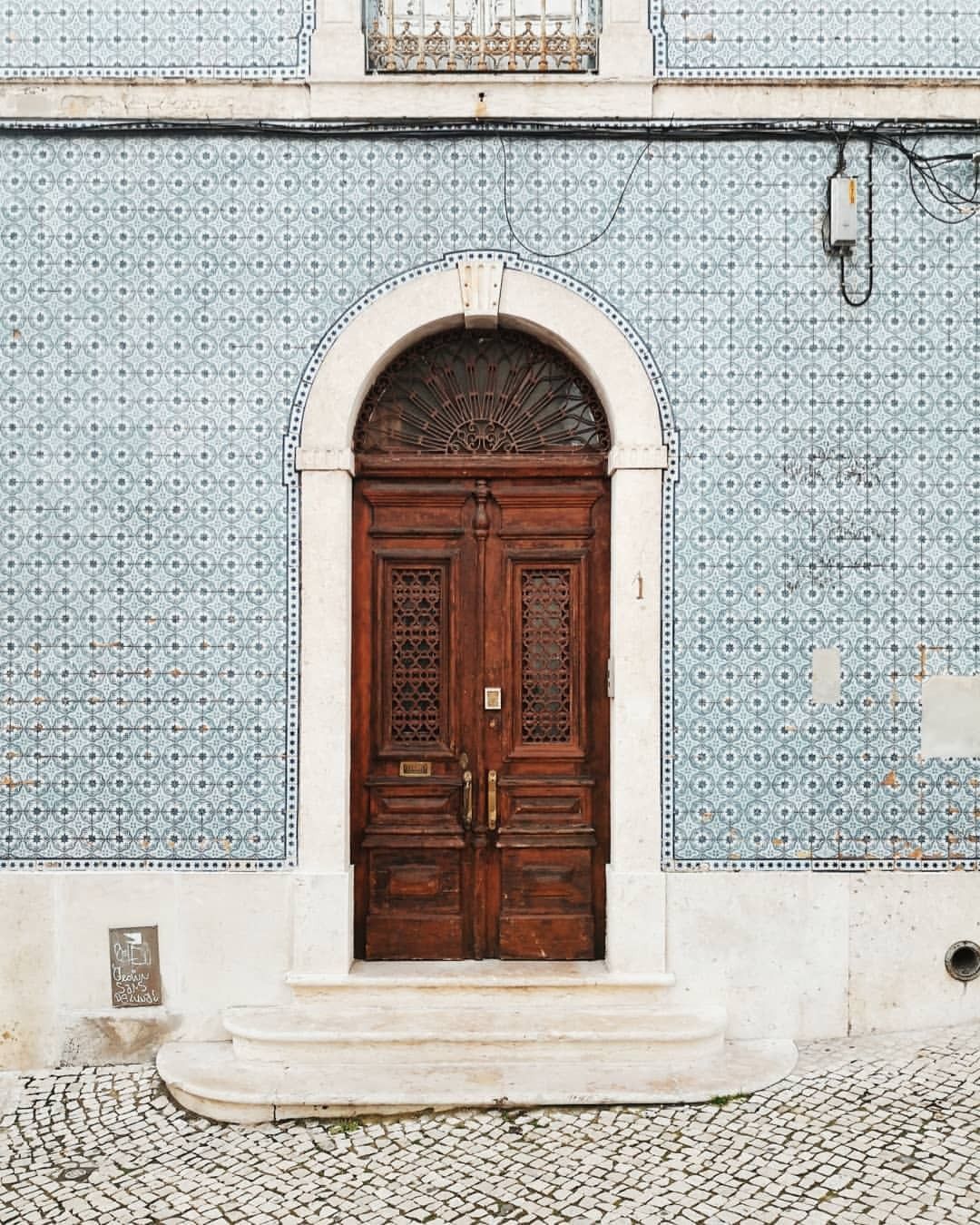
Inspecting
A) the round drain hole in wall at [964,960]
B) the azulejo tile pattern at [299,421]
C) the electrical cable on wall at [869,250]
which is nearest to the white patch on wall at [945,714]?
the azulejo tile pattern at [299,421]

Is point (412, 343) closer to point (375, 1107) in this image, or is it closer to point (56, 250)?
point (56, 250)

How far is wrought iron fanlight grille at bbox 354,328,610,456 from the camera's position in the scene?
489cm

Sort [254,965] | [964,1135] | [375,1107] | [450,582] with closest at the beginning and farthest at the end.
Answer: [964,1135] < [375,1107] < [254,965] < [450,582]

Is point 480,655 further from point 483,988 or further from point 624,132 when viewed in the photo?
point 624,132

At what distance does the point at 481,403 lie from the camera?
16.1ft

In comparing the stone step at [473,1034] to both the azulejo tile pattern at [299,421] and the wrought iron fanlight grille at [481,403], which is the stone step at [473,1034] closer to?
the azulejo tile pattern at [299,421]

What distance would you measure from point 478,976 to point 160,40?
452 centimetres

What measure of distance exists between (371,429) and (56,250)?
164cm

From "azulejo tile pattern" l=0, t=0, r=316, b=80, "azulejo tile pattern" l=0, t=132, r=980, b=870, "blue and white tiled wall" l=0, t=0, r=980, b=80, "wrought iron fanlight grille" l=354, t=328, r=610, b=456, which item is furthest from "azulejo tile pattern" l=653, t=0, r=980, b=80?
"azulejo tile pattern" l=0, t=0, r=316, b=80

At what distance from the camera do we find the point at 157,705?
15.2 feet

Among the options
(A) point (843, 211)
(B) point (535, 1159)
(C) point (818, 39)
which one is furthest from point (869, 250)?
(B) point (535, 1159)

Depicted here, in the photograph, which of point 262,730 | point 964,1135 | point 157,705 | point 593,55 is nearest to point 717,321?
point 593,55

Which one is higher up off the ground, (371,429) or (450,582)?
(371,429)

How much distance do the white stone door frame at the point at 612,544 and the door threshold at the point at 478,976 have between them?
96 millimetres
